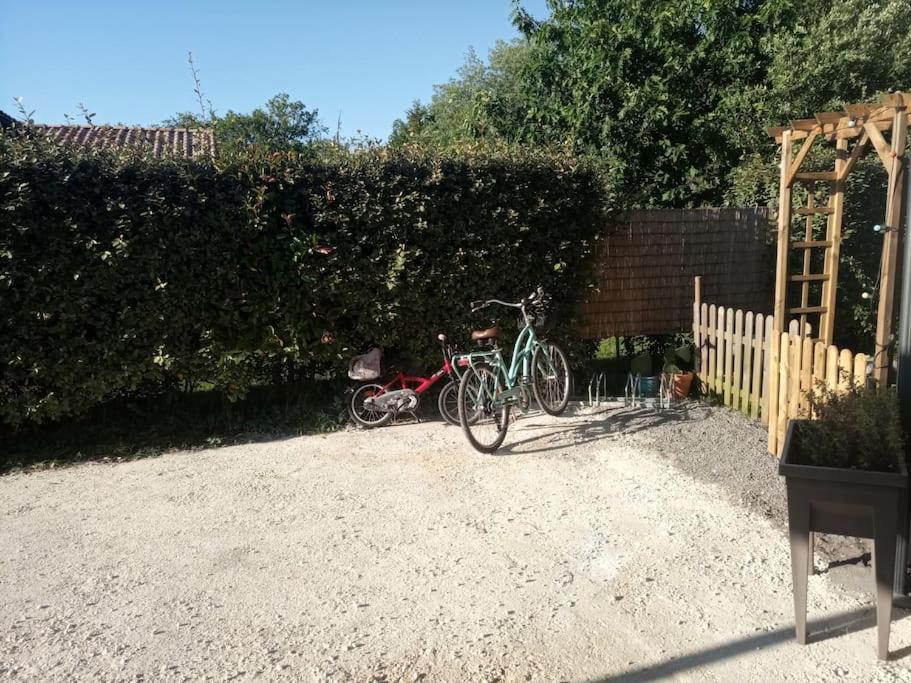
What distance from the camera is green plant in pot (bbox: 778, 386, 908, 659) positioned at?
270cm

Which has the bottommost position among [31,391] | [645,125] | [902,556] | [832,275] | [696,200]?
[902,556]

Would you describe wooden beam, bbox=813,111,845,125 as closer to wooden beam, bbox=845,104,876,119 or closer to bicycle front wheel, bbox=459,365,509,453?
wooden beam, bbox=845,104,876,119

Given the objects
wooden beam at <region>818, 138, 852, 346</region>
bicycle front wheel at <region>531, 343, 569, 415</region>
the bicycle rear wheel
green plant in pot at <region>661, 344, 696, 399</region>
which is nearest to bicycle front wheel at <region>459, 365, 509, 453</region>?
the bicycle rear wheel

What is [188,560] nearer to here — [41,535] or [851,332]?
[41,535]

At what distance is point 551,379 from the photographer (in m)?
6.24

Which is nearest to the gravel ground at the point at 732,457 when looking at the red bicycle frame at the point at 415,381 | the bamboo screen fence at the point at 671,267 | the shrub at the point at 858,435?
the shrub at the point at 858,435

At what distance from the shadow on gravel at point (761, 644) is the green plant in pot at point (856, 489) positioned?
0.09 meters

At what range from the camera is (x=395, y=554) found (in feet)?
12.4

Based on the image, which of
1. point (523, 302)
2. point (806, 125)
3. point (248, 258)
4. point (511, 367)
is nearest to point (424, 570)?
point (511, 367)

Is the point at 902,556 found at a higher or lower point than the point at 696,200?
lower

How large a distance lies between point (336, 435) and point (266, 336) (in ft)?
3.61

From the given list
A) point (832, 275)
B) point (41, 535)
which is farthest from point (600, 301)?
point (41, 535)

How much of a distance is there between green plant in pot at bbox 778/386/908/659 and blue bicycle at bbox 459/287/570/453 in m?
2.71

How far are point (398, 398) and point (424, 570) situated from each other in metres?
2.76
